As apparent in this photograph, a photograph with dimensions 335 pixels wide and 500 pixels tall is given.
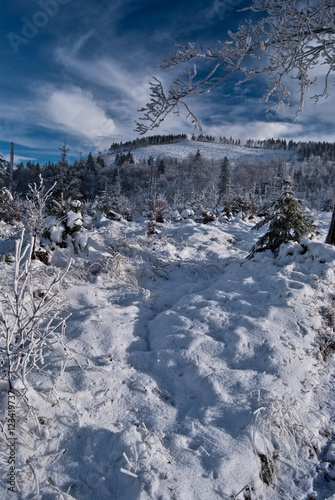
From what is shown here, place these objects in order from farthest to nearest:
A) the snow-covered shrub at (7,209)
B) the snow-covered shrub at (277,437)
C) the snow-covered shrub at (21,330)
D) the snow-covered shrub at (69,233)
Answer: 1. the snow-covered shrub at (7,209)
2. the snow-covered shrub at (69,233)
3. the snow-covered shrub at (277,437)
4. the snow-covered shrub at (21,330)

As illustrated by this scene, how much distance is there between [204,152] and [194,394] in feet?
341

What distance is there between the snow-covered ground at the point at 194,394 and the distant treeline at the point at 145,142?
115367 millimetres

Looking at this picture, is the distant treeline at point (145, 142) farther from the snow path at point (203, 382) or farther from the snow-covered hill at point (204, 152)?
the snow path at point (203, 382)

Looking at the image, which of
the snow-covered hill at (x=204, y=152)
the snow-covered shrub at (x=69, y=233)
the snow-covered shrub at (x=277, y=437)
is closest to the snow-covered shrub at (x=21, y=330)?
the snow-covered shrub at (x=277, y=437)

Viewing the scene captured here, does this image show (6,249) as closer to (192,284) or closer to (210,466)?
(192,284)

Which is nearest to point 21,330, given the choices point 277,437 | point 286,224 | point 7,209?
point 277,437

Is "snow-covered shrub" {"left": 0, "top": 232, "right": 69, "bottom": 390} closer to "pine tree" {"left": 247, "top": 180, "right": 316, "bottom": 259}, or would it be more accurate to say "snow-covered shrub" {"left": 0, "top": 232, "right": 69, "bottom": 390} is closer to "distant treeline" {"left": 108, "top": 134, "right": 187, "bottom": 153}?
"pine tree" {"left": 247, "top": 180, "right": 316, "bottom": 259}

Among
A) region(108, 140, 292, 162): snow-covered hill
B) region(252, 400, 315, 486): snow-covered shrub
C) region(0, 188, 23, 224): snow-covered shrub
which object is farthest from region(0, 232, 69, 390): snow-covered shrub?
region(108, 140, 292, 162): snow-covered hill

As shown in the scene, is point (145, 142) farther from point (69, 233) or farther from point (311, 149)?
point (69, 233)

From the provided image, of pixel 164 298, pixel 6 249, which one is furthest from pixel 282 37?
pixel 6 249

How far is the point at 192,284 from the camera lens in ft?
15.1

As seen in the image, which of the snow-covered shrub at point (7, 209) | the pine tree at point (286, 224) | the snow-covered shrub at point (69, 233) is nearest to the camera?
the pine tree at point (286, 224)

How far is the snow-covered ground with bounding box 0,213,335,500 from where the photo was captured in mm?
1601

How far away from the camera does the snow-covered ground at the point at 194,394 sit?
→ 1601mm
